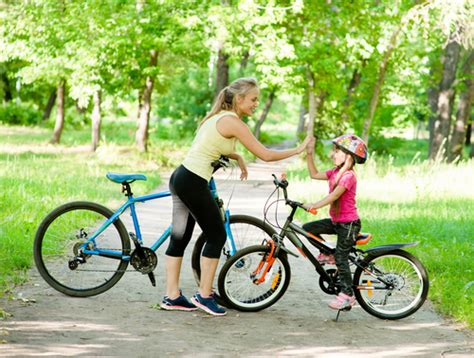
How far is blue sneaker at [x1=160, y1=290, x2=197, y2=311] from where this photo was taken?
22.0ft

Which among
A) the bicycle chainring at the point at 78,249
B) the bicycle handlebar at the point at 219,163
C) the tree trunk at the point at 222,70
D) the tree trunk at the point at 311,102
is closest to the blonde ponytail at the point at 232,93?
the bicycle handlebar at the point at 219,163

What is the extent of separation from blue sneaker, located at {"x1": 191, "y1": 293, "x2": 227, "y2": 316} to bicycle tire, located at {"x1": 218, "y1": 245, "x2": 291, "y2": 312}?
0.15m

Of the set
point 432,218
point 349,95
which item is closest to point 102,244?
point 432,218

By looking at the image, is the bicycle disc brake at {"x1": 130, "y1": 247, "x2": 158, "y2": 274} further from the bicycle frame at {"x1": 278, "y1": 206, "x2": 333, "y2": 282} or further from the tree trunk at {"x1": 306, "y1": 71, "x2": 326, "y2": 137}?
the tree trunk at {"x1": 306, "y1": 71, "x2": 326, "y2": 137}

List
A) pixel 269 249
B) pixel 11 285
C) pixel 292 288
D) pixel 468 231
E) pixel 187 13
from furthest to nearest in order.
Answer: pixel 187 13 < pixel 468 231 < pixel 292 288 < pixel 11 285 < pixel 269 249

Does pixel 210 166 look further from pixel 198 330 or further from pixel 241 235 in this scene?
pixel 198 330

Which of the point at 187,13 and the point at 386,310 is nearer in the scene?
the point at 386,310

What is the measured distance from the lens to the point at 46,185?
1457 centimetres

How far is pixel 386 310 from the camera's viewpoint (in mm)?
6863

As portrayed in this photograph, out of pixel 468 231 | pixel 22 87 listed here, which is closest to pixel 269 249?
pixel 468 231

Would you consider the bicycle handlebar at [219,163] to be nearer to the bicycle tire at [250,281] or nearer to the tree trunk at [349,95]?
the bicycle tire at [250,281]

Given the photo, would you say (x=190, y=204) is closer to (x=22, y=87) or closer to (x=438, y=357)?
(x=438, y=357)

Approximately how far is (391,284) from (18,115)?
44.0 m

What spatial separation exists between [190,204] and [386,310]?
194 cm
